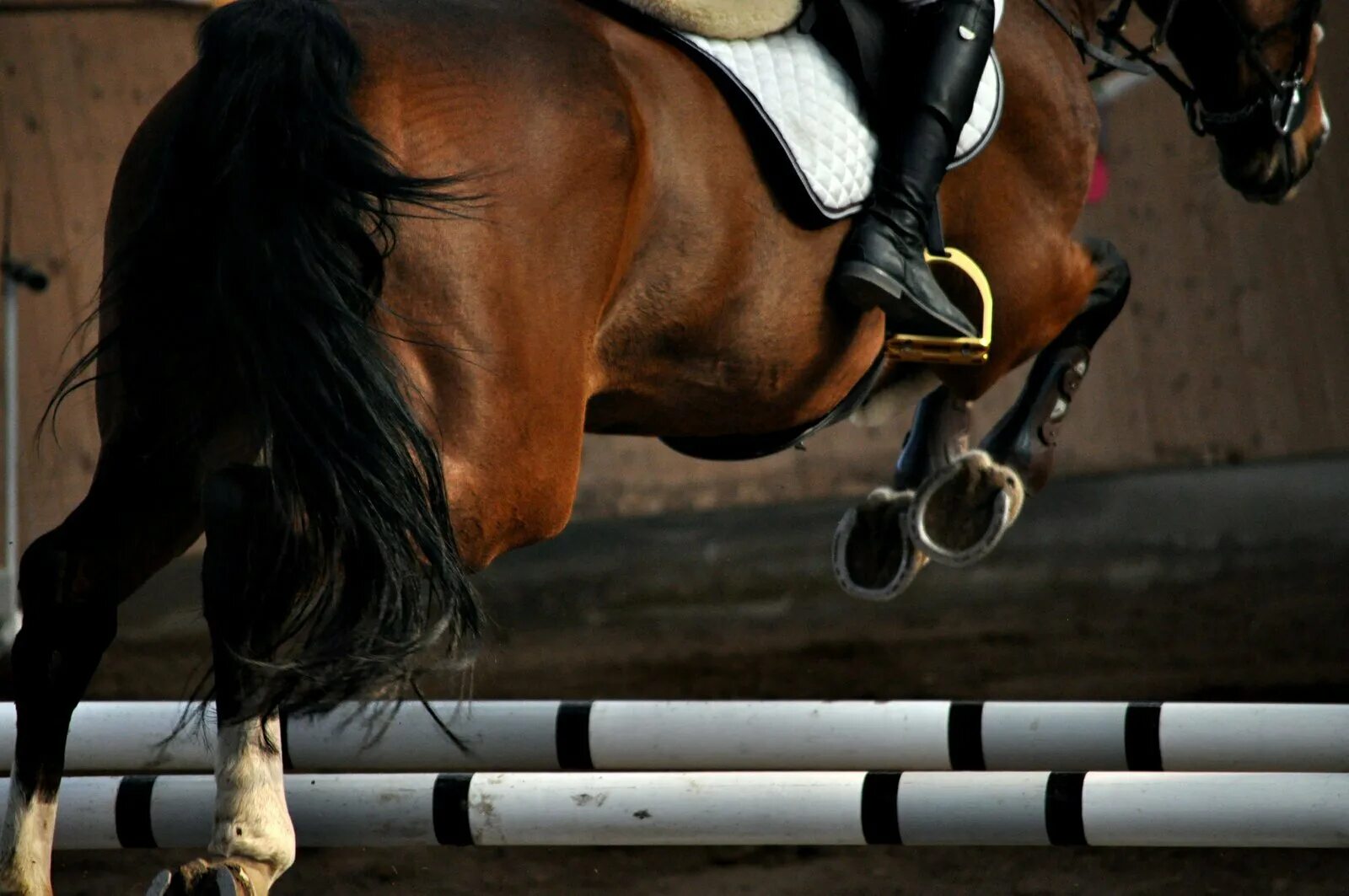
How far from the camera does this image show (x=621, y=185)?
2.58 metres

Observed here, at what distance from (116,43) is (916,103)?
4.88 m

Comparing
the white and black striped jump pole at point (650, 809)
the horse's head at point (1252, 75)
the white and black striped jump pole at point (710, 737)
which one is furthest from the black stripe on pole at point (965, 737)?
the horse's head at point (1252, 75)

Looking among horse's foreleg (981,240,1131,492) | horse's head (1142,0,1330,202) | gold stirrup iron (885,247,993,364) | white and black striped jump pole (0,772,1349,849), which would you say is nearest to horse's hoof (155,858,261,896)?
white and black striped jump pole (0,772,1349,849)

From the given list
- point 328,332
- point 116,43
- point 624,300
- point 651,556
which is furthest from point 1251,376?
point 328,332

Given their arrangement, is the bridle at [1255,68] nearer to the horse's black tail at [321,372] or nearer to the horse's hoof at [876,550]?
the horse's hoof at [876,550]

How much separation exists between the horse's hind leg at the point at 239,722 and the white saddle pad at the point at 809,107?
992 millimetres

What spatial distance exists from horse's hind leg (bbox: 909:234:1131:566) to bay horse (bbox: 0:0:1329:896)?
793 millimetres

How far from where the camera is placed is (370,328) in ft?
7.57

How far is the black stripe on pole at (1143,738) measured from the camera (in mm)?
3105

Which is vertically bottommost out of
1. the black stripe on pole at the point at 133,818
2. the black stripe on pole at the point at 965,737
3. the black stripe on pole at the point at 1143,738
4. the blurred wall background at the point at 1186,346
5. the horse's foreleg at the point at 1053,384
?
the blurred wall background at the point at 1186,346

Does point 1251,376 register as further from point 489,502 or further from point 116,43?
point 489,502

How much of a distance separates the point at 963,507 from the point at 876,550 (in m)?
0.27

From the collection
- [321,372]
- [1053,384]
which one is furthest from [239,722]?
[1053,384]

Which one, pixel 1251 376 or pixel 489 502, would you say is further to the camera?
pixel 1251 376
